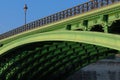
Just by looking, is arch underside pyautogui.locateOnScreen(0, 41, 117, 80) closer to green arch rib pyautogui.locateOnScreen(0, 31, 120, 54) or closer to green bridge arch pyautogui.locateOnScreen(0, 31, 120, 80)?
green bridge arch pyautogui.locateOnScreen(0, 31, 120, 80)

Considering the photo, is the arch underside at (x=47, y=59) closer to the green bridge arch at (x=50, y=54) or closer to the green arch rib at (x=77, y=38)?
the green bridge arch at (x=50, y=54)

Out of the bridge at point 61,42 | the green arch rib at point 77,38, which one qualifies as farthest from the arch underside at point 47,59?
the green arch rib at point 77,38

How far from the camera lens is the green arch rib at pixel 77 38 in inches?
1177

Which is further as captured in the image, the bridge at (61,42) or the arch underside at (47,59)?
the arch underside at (47,59)

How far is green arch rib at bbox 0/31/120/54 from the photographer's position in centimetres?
2989

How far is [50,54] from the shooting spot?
53.6 meters

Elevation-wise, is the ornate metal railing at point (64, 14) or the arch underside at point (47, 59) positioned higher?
the ornate metal railing at point (64, 14)

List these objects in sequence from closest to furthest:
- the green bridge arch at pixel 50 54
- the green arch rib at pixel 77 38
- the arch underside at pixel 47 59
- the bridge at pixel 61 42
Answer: the green arch rib at pixel 77 38, the bridge at pixel 61 42, the green bridge arch at pixel 50 54, the arch underside at pixel 47 59

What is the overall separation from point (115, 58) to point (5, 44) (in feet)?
118

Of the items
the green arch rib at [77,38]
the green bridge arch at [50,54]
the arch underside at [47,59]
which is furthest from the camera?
the arch underside at [47,59]

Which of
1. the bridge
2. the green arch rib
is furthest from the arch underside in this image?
the green arch rib

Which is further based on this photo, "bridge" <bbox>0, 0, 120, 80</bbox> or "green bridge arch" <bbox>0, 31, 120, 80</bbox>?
"green bridge arch" <bbox>0, 31, 120, 80</bbox>

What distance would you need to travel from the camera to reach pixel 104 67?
82.3 metres

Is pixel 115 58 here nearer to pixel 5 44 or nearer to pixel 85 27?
pixel 5 44
